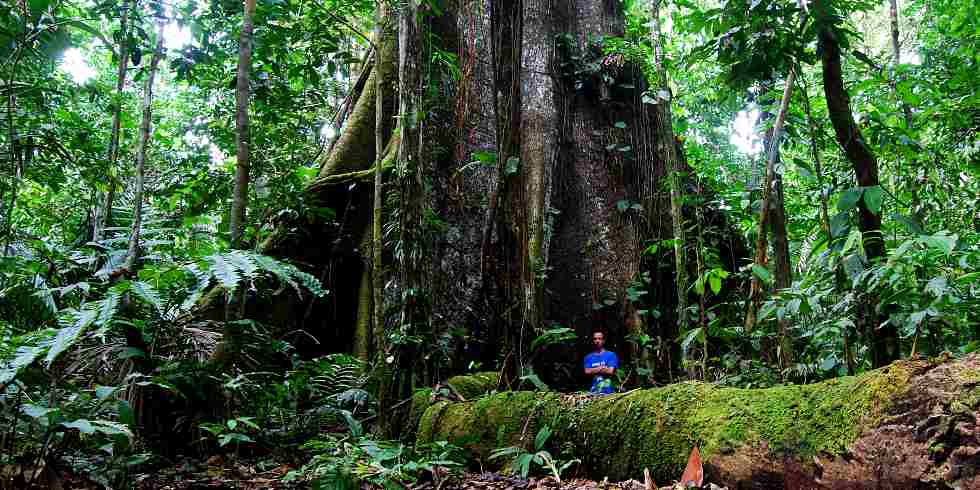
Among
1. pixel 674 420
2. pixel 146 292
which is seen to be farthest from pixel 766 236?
pixel 146 292

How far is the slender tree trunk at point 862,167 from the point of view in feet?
8.52

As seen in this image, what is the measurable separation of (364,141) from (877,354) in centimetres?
394

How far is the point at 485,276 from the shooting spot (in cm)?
515

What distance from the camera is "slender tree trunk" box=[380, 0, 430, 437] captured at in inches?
123

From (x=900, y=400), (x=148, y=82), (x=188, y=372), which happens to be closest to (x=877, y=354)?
(x=900, y=400)

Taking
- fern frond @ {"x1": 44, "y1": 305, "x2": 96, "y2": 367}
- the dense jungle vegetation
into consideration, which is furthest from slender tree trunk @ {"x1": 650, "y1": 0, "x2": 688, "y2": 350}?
fern frond @ {"x1": 44, "y1": 305, "x2": 96, "y2": 367}

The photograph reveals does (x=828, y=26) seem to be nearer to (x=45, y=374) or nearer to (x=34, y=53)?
(x=45, y=374)

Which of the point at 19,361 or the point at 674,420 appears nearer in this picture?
the point at 19,361

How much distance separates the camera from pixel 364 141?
17.1 feet

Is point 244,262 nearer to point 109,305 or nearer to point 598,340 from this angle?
point 109,305

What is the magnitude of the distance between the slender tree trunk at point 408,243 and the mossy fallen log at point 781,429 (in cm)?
38

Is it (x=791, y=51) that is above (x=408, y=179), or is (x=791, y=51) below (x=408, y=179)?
above

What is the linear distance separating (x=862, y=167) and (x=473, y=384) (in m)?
2.26

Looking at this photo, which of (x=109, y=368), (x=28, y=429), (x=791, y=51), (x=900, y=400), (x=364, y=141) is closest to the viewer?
(x=900, y=400)
